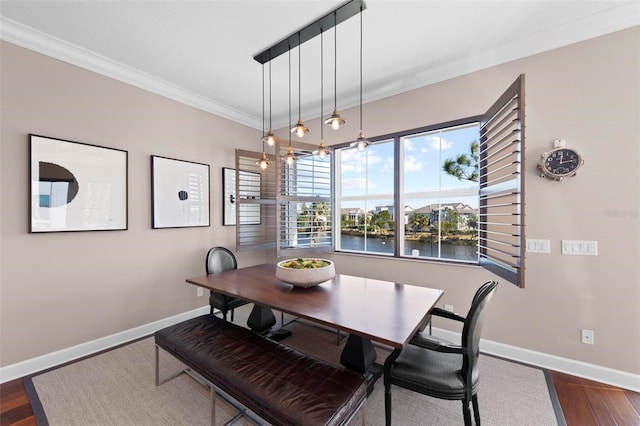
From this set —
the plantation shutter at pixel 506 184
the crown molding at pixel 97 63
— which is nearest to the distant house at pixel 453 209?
the plantation shutter at pixel 506 184

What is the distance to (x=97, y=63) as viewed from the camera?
250 cm

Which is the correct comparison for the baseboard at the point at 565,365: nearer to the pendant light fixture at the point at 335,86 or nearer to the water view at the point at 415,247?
the water view at the point at 415,247

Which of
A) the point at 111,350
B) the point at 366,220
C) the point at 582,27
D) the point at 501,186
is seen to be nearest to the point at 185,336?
the point at 111,350

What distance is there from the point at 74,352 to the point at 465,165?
4340mm

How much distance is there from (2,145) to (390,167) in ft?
12.1

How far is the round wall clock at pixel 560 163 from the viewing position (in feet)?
6.90

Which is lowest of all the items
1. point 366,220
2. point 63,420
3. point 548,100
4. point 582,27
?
point 63,420

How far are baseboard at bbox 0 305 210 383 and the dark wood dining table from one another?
4.21 feet

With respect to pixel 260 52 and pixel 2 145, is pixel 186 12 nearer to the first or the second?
pixel 260 52

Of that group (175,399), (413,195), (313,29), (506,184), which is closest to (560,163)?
(506,184)

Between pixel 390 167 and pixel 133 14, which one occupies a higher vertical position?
pixel 133 14

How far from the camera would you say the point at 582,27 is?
2078 millimetres

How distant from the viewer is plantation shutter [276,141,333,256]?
3580 mm

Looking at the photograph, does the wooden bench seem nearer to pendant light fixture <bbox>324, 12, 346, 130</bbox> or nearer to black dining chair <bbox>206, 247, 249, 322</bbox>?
black dining chair <bbox>206, 247, 249, 322</bbox>
